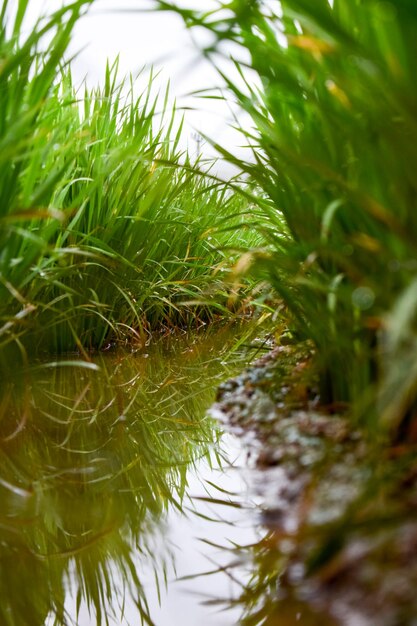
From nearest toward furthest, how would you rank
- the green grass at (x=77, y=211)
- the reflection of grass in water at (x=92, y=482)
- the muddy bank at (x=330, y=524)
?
the muddy bank at (x=330, y=524)
the reflection of grass in water at (x=92, y=482)
the green grass at (x=77, y=211)

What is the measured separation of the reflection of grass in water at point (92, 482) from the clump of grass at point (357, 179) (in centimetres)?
27

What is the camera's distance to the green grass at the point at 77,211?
3.53ft

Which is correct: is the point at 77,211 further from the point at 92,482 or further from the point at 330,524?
the point at 330,524

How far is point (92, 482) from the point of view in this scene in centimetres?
86

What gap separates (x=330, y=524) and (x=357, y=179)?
44cm

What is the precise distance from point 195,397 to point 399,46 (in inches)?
32.8

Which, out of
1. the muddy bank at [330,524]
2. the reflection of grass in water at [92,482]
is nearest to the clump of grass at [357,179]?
the muddy bank at [330,524]

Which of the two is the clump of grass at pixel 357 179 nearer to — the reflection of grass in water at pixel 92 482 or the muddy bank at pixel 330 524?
the muddy bank at pixel 330 524

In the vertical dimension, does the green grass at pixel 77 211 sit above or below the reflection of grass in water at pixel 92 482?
above

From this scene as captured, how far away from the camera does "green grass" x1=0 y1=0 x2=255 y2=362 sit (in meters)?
1.08

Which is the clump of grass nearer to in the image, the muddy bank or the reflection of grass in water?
the muddy bank

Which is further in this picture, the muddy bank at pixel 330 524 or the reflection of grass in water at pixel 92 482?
the reflection of grass in water at pixel 92 482

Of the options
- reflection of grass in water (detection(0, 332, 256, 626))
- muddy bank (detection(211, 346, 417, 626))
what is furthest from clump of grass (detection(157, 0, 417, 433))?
reflection of grass in water (detection(0, 332, 256, 626))

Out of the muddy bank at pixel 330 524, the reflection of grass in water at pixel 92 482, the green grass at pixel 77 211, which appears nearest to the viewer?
the muddy bank at pixel 330 524
